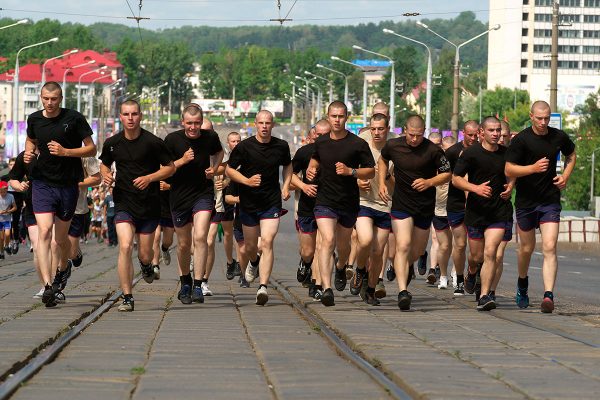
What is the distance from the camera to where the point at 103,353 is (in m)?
9.90

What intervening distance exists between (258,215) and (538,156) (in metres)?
2.92

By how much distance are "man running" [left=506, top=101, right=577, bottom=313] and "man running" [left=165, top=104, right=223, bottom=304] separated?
303cm

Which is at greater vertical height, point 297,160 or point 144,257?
point 297,160

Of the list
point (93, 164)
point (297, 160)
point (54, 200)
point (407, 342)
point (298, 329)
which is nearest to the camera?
point (407, 342)

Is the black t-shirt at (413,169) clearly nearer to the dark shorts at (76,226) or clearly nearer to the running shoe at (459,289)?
A: the running shoe at (459,289)

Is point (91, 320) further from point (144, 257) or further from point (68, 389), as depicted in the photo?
point (68, 389)

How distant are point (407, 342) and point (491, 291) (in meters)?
4.50

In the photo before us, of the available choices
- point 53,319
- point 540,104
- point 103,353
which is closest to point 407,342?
point 103,353

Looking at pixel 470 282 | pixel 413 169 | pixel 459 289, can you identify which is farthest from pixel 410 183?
pixel 459 289

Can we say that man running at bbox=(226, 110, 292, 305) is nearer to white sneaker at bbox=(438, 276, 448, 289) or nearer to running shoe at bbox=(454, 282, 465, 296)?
running shoe at bbox=(454, 282, 465, 296)

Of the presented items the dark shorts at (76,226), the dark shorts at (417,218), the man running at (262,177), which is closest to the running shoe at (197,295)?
the man running at (262,177)

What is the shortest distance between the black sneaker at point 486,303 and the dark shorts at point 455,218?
2.94 meters

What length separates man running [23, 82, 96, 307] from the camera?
14344 mm

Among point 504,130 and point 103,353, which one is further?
point 504,130
